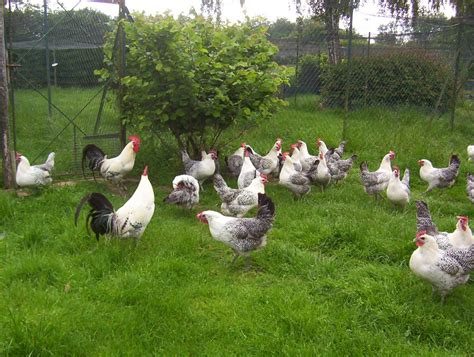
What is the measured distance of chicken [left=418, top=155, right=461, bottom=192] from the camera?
712cm

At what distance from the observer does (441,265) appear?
3775mm

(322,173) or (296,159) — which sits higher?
(296,159)

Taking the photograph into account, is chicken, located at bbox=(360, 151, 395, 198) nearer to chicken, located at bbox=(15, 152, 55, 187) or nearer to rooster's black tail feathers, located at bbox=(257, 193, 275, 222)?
rooster's black tail feathers, located at bbox=(257, 193, 275, 222)

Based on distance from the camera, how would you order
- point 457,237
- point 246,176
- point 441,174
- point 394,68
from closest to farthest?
point 457,237 < point 246,176 < point 441,174 < point 394,68

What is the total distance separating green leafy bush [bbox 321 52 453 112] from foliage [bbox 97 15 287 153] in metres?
5.72

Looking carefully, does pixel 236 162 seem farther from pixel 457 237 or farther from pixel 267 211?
pixel 457 237

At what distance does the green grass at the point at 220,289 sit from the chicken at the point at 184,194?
0.24 meters

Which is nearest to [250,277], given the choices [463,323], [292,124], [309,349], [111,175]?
[309,349]

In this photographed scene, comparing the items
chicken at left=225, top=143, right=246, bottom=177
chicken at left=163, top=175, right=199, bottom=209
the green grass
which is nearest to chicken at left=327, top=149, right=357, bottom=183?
the green grass

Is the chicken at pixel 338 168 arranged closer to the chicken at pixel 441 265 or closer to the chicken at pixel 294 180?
the chicken at pixel 294 180

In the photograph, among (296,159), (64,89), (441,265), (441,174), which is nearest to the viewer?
(441,265)

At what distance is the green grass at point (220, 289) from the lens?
3.30 m

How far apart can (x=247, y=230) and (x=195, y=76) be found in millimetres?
3457

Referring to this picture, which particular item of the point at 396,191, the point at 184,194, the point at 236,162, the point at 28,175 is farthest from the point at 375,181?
the point at 28,175
